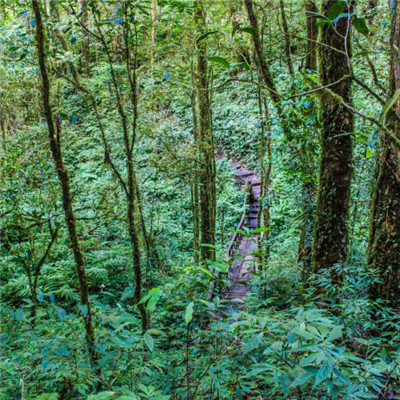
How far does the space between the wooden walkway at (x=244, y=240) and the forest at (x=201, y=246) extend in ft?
0.58

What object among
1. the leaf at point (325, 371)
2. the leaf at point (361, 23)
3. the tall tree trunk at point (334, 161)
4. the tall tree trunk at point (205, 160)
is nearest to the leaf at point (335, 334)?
the leaf at point (325, 371)

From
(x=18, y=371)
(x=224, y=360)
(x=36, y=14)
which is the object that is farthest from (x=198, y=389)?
(x=36, y=14)

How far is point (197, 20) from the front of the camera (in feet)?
21.7

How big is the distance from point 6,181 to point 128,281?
3.39m

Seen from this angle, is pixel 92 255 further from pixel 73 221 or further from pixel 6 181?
pixel 73 221

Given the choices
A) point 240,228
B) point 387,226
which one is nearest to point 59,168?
point 387,226

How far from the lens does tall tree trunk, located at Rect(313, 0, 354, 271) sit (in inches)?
156

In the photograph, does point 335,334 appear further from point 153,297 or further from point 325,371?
point 153,297

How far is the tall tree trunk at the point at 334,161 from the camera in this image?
13.0 feet

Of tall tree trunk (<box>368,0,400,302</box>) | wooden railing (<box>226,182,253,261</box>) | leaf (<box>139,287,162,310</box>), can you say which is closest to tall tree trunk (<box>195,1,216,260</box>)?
wooden railing (<box>226,182,253,261</box>)

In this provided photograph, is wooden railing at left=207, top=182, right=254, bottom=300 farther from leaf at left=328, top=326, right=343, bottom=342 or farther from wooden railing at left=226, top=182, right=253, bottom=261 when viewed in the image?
→ leaf at left=328, top=326, right=343, bottom=342

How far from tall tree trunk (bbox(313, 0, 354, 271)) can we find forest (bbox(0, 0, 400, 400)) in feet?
0.06

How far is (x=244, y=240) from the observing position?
10.8m

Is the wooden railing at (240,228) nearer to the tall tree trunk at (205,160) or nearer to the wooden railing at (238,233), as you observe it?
the wooden railing at (238,233)
